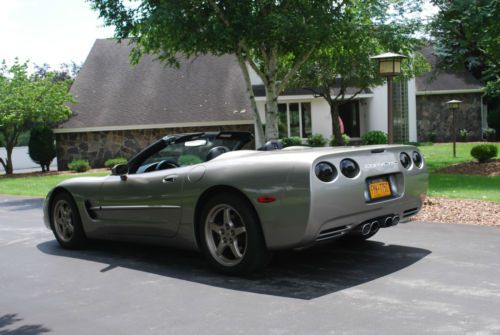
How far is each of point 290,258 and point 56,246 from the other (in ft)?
10.6

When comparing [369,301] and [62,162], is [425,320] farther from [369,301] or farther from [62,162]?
[62,162]

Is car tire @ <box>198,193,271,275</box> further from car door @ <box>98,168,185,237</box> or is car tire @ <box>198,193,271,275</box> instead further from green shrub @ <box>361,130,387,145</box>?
green shrub @ <box>361,130,387,145</box>

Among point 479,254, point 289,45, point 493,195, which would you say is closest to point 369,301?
point 479,254

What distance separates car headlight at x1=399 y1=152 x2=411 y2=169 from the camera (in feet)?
19.0

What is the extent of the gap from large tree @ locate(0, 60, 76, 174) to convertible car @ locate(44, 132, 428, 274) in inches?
837

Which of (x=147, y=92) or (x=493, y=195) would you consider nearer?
(x=493, y=195)

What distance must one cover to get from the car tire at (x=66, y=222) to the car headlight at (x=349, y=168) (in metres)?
3.41

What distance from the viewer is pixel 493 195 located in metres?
11.0

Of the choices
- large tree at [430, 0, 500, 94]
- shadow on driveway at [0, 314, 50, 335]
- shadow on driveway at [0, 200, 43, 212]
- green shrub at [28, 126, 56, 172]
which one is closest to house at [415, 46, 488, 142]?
large tree at [430, 0, 500, 94]

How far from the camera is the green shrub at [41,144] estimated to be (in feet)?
90.6

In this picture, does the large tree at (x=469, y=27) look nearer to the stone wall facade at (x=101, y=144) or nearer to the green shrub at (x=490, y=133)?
the green shrub at (x=490, y=133)

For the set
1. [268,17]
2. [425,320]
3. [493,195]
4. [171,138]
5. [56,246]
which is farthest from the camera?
[268,17]

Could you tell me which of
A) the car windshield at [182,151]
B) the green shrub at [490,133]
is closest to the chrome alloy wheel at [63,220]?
the car windshield at [182,151]

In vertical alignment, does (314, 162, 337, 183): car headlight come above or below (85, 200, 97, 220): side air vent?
above
